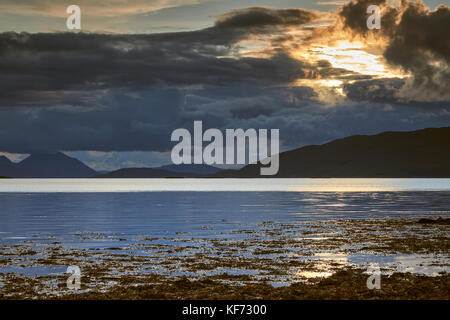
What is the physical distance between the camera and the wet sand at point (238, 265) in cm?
2181

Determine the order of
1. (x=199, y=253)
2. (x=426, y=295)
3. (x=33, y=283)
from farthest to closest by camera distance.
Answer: (x=199, y=253)
(x=33, y=283)
(x=426, y=295)

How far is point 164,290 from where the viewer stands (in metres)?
22.3

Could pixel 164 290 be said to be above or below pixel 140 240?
above

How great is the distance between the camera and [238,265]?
2898 centimetres

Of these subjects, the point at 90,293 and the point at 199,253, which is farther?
the point at 199,253

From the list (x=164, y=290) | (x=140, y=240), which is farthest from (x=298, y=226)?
(x=164, y=290)

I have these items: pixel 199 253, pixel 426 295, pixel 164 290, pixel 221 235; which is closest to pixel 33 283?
pixel 164 290

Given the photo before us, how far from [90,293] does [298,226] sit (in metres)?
33.0

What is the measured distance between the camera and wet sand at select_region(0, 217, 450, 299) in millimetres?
21812
